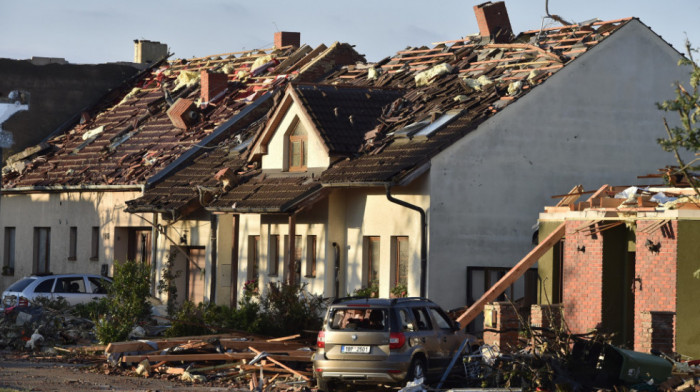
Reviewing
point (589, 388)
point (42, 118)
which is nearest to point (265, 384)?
point (589, 388)

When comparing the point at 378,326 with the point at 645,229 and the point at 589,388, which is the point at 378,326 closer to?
the point at 589,388

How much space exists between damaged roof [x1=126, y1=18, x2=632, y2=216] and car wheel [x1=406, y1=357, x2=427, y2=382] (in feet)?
25.7

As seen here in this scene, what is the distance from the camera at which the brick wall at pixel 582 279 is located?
947 inches

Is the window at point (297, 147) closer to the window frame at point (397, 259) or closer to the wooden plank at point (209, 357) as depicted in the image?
the window frame at point (397, 259)

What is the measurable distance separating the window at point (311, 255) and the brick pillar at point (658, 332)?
1077cm

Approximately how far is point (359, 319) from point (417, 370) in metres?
1.19

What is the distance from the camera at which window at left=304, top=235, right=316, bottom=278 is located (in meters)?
30.2

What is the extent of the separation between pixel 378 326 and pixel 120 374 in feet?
19.8

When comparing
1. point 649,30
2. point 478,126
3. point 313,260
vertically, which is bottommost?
point 313,260

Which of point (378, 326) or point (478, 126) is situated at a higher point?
point (478, 126)

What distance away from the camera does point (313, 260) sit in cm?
3027

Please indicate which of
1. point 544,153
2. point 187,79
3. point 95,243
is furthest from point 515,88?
point 187,79

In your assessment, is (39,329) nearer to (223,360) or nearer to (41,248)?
(223,360)

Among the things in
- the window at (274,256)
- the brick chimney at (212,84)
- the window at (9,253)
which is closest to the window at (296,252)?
the window at (274,256)
